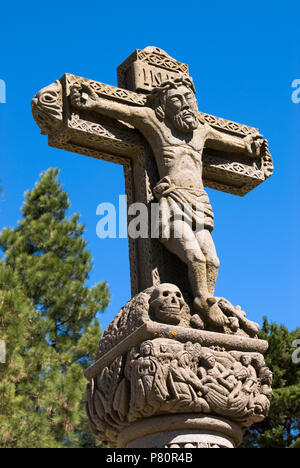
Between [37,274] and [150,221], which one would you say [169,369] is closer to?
[150,221]

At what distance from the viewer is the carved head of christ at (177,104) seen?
577 cm

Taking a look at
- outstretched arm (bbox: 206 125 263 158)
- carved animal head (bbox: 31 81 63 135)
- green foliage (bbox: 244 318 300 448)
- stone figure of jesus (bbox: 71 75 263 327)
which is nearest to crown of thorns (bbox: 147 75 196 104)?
stone figure of jesus (bbox: 71 75 263 327)

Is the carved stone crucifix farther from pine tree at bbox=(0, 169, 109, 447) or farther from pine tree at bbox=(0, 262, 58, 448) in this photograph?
pine tree at bbox=(0, 169, 109, 447)

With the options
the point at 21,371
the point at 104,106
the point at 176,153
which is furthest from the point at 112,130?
the point at 21,371

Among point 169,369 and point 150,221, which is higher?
point 150,221

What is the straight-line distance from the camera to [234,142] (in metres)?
6.30

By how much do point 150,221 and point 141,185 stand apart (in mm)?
353

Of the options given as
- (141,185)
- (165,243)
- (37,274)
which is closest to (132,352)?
(165,243)

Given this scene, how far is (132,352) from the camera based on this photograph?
468 cm

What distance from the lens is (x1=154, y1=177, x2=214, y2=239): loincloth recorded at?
5.30 m

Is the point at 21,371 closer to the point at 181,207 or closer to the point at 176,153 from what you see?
the point at 176,153

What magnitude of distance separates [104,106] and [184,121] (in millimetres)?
606

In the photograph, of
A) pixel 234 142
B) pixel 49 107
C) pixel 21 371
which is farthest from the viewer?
pixel 21 371

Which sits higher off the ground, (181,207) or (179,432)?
(181,207)
